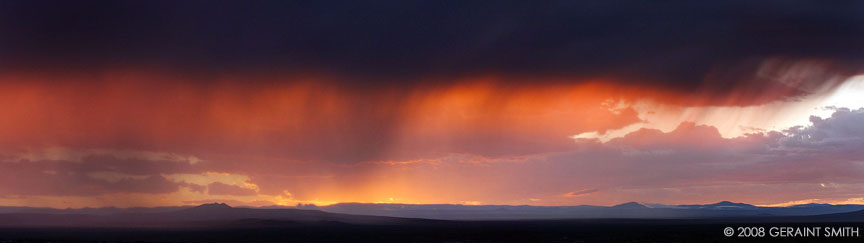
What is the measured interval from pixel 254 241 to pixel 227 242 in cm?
908

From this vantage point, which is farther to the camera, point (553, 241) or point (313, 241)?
point (313, 241)

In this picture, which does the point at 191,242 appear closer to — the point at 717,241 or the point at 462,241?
the point at 462,241

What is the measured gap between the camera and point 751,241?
296 feet

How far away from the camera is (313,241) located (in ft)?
357

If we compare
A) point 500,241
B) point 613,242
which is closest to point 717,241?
point 613,242

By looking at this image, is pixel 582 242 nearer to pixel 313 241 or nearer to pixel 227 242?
pixel 313 241

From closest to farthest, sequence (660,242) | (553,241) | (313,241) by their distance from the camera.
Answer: (660,242) → (553,241) → (313,241)

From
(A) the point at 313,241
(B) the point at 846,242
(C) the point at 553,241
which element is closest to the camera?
(B) the point at 846,242

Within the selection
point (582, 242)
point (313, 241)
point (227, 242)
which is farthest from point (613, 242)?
point (227, 242)

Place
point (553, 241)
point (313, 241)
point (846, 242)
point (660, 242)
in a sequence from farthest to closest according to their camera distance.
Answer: point (313, 241)
point (553, 241)
point (660, 242)
point (846, 242)

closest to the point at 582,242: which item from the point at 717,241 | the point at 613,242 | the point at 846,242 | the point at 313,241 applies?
the point at 613,242

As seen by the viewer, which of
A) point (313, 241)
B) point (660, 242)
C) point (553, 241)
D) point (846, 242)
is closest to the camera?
point (846, 242)

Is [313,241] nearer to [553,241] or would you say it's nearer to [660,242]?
[553,241]

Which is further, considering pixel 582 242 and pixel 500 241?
pixel 500 241
